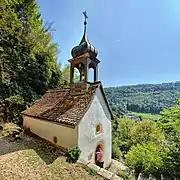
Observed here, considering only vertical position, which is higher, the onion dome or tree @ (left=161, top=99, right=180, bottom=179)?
the onion dome

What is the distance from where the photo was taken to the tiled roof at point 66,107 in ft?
39.2

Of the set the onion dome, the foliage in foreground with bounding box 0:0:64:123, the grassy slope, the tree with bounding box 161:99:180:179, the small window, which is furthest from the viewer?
the foliage in foreground with bounding box 0:0:64:123

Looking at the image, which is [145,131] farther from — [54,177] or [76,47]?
[54,177]

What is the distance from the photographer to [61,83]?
27.7 meters

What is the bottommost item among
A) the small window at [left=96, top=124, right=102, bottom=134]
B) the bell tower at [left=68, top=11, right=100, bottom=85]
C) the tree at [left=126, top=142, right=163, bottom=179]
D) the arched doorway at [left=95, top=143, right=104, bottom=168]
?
the tree at [left=126, top=142, right=163, bottom=179]

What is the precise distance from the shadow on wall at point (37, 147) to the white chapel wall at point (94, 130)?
1.63m

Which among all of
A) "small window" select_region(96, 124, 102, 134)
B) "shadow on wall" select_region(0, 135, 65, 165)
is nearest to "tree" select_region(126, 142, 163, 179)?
"small window" select_region(96, 124, 102, 134)

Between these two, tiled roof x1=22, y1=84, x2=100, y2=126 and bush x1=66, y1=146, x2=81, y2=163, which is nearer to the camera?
bush x1=66, y1=146, x2=81, y2=163

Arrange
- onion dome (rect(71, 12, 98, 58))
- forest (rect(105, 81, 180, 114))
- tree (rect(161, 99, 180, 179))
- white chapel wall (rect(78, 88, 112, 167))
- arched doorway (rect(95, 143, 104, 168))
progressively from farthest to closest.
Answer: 1. forest (rect(105, 81, 180, 114))
2. onion dome (rect(71, 12, 98, 58))
3. arched doorway (rect(95, 143, 104, 168))
4. tree (rect(161, 99, 180, 179))
5. white chapel wall (rect(78, 88, 112, 167))

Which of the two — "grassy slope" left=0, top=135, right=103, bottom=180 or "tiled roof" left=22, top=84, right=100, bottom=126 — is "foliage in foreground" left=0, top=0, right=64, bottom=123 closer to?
"tiled roof" left=22, top=84, right=100, bottom=126

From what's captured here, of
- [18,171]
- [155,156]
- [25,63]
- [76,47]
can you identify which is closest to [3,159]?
[18,171]

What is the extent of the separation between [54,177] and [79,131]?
3.34 metres

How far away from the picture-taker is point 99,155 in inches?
521

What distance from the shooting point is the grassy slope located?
8.65m
